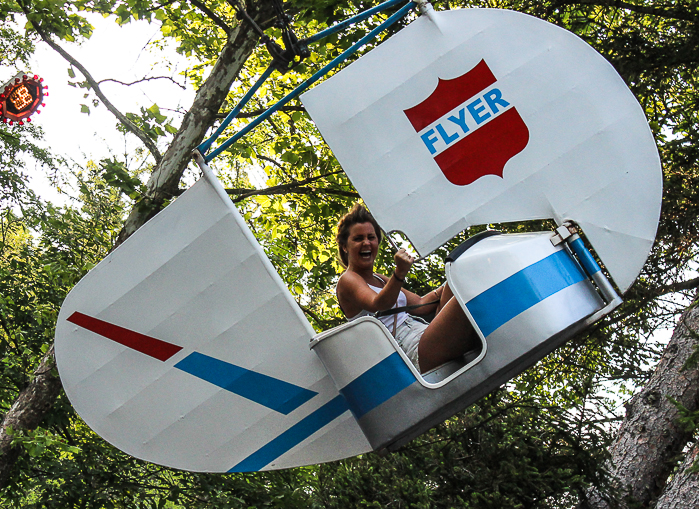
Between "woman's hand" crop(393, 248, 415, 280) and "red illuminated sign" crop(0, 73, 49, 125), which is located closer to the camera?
"woman's hand" crop(393, 248, 415, 280)

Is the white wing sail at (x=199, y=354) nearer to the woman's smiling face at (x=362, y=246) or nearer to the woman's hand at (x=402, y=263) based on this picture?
the woman's smiling face at (x=362, y=246)

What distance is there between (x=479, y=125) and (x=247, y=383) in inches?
68.0

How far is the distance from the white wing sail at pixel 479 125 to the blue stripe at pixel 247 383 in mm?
991

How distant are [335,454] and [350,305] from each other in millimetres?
791

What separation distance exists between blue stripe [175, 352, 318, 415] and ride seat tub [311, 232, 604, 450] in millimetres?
342

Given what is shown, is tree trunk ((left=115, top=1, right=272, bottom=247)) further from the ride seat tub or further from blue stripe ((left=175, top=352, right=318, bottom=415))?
the ride seat tub

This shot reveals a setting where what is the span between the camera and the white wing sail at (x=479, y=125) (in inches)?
106

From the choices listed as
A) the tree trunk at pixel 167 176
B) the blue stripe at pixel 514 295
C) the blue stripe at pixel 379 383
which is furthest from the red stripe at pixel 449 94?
the tree trunk at pixel 167 176

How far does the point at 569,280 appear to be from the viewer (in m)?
Result: 2.62

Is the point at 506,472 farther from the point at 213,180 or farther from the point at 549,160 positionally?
the point at 213,180

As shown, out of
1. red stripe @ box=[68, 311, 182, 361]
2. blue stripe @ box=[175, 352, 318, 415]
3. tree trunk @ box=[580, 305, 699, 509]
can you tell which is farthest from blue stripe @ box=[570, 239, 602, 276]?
tree trunk @ box=[580, 305, 699, 509]

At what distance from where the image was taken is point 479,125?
2.78 metres

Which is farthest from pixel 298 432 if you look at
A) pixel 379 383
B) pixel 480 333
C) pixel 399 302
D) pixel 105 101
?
pixel 105 101

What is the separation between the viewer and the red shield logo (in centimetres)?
276
